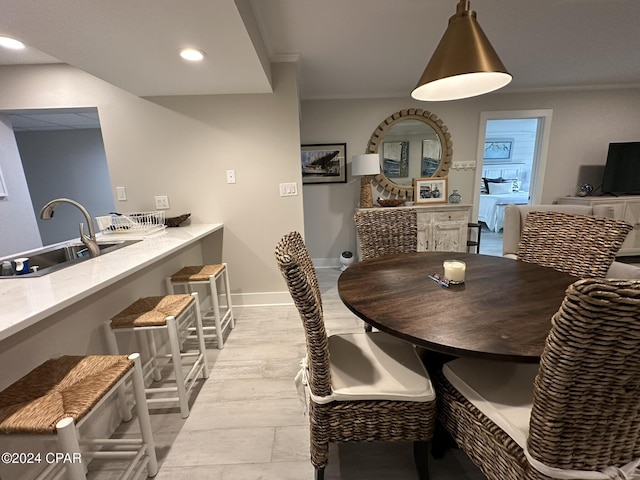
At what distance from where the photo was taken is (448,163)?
365cm

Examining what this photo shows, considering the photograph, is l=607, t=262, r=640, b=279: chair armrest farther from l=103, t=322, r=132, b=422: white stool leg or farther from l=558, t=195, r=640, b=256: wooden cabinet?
l=103, t=322, r=132, b=422: white stool leg

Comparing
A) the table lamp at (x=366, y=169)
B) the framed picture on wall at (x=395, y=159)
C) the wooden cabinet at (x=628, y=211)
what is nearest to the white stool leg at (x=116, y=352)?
the table lamp at (x=366, y=169)

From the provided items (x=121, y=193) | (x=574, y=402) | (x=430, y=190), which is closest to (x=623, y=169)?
(x=430, y=190)

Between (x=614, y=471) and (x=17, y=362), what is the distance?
1814 mm

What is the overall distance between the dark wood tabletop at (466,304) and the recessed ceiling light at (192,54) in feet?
5.14

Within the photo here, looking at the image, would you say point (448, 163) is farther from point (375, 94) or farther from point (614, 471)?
point (614, 471)

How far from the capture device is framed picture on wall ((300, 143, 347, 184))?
365cm

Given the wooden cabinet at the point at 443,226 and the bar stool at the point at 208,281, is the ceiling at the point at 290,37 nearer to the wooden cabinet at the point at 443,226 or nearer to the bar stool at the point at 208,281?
the bar stool at the point at 208,281

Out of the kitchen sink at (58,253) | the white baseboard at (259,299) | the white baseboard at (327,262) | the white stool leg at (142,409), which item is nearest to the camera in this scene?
the white stool leg at (142,409)

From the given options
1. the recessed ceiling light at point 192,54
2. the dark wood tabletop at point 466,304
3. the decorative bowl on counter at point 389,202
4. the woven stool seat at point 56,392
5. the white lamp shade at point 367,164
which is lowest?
the woven stool seat at point 56,392

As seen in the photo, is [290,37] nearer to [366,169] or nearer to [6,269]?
[366,169]

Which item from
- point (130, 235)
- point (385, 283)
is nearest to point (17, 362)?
point (130, 235)

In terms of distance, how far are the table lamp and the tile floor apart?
2163 millimetres

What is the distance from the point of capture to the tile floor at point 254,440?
1.15 m
